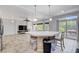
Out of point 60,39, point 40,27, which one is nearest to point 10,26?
point 40,27

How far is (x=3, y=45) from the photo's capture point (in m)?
1.50

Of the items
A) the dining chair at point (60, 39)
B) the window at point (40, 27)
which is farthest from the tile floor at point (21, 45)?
the window at point (40, 27)

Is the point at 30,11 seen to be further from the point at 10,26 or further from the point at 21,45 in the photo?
the point at 21,45

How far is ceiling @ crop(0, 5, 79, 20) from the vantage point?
4.86 ft

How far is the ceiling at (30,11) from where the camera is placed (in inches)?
58.4

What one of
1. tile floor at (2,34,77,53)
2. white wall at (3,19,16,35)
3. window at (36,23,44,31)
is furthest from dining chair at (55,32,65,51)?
white wall at (3,19,16,35)

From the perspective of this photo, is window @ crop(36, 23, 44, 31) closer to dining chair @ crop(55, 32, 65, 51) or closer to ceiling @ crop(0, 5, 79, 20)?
ceiling @ crop(0, 5, 79, 20)

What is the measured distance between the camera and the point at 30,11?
4.99 ft

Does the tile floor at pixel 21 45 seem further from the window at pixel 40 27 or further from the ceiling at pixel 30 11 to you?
the ceiling at pixel 30 11

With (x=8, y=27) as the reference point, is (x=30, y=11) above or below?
above
